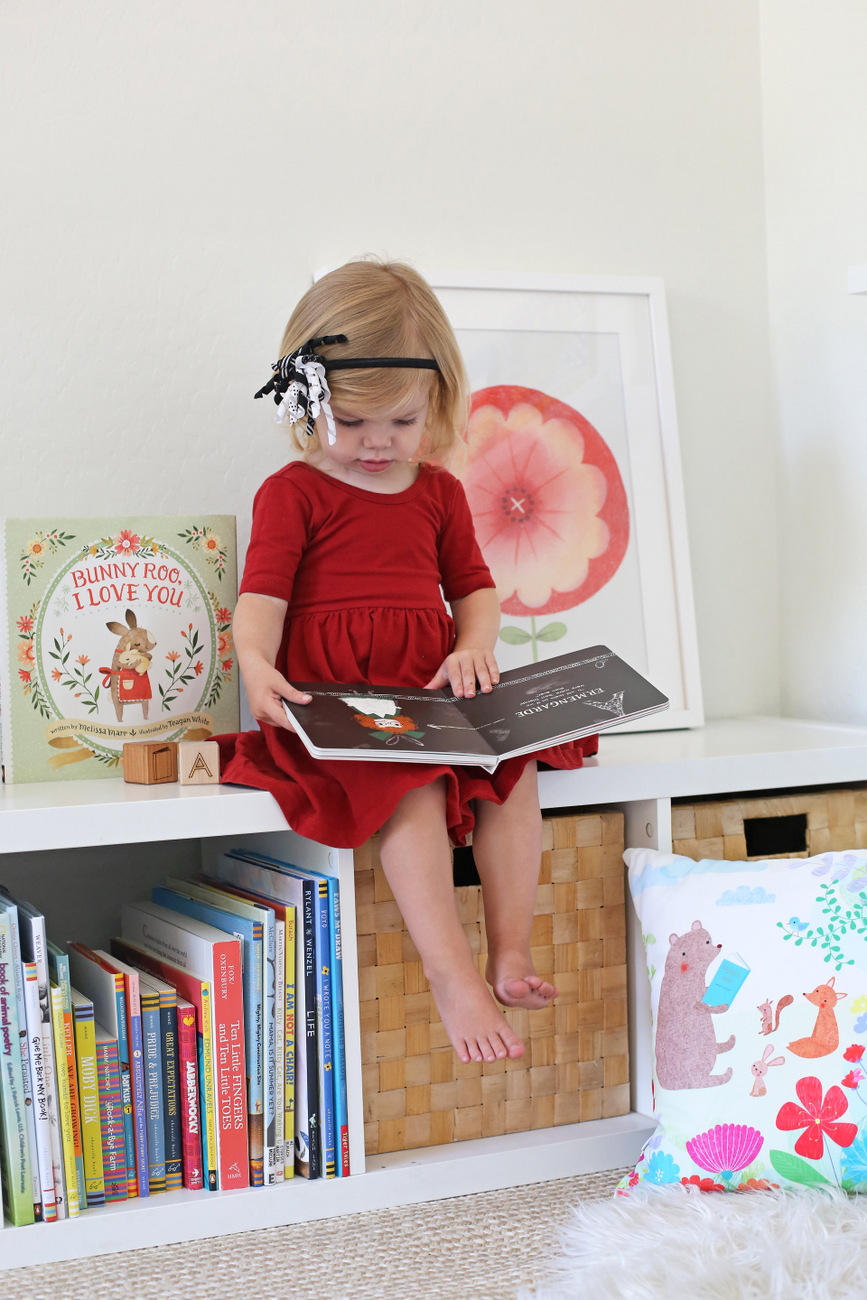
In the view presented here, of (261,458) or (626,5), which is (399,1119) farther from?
(626,5)

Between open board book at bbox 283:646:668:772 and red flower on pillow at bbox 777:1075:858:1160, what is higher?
open board book at bbox 283:646:668:772

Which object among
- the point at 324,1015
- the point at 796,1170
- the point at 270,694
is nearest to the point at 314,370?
the point at 270,694

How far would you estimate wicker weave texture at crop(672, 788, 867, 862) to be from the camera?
1172 mm

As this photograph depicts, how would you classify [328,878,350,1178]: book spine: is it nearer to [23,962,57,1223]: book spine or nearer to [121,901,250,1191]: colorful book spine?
[121,901,250,1191]: colorful book spine

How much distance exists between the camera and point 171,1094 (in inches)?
39.5

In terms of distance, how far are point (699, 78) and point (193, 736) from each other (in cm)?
111

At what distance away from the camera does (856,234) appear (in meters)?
1.45

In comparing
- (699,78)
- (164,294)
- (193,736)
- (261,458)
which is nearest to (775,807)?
(193,736)

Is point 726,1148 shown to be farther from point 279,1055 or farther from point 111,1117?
point 111,1117

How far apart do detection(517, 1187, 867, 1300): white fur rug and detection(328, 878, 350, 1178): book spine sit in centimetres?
20

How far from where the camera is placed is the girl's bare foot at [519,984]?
103cm

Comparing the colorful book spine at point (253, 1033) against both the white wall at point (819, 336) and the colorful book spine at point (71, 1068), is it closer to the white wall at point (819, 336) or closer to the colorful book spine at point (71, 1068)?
the colorful book spine at point (71, 1068)

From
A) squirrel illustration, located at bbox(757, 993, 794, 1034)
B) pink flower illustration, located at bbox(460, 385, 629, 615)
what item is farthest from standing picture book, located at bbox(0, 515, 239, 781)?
squirrel illustration, located at bbox(757, 993, 794, 1034)

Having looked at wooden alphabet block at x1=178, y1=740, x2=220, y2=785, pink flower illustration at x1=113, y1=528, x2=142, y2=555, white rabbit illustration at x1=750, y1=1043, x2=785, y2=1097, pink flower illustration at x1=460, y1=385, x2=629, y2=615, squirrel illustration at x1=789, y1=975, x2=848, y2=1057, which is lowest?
white rabbit illustration at x1=750, y1=1043, x2=785, y2=1097
